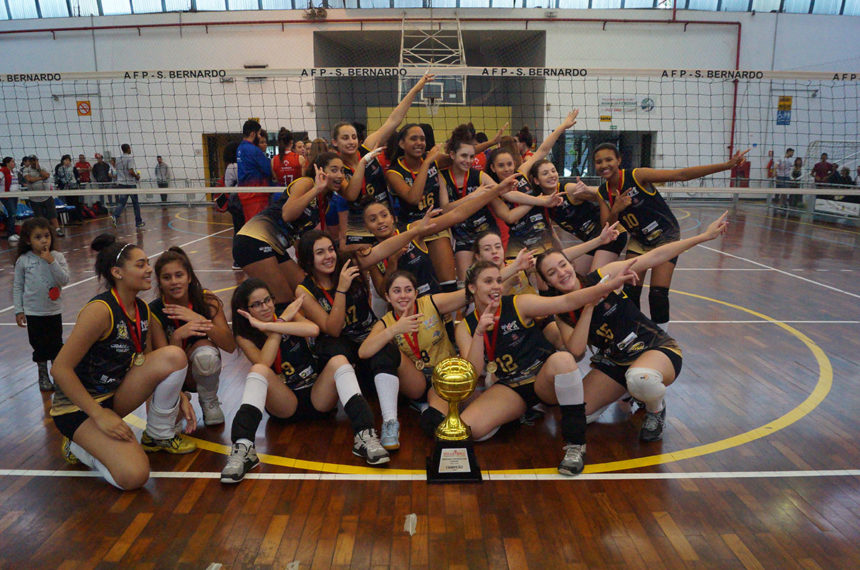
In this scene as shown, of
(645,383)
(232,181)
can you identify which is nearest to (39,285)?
(645,383)

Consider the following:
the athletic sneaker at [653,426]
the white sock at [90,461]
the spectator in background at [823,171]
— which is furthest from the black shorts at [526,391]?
the spectator in background at [823,171]

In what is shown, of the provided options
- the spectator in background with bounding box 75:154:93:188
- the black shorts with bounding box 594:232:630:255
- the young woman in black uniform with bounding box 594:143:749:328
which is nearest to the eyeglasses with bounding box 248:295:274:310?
the young woman in black uniform with bounding box 594:143:749:328

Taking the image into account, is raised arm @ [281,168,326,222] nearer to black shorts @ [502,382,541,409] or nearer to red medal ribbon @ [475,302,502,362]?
red medal ribbon @ [475,302,502,362]

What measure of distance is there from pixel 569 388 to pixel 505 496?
0.63 metres

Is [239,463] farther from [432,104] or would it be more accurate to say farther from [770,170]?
[770,170]

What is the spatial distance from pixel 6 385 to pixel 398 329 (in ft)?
9.95

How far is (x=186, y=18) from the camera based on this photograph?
17344 millimetres

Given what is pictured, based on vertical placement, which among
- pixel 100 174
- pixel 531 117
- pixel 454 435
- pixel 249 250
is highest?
pixel 531 117

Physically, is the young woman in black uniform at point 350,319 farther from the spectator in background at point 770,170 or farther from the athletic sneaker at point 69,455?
the spectator in background at point 770,170

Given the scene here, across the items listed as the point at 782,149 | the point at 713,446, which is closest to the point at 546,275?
the point at 713,446

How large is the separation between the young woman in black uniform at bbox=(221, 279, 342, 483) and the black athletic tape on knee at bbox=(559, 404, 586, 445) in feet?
4.28

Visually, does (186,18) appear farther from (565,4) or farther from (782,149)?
(782,149)

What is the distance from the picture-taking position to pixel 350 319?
12.9 ft

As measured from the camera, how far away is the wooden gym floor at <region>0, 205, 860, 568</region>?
2.51m
